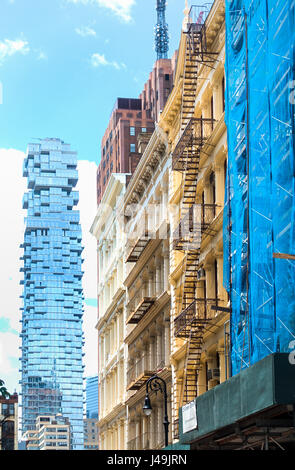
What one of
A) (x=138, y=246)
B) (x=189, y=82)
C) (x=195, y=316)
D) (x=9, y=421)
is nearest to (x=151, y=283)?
(x=138, y=246)

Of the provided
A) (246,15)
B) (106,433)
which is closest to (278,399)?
(246,15)

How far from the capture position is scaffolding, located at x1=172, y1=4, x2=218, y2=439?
1662 inches

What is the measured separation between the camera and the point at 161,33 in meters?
173

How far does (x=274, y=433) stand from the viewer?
24609mm

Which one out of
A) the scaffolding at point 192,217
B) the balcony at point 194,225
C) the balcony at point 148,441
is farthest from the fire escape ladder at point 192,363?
the balcony at point 148,441

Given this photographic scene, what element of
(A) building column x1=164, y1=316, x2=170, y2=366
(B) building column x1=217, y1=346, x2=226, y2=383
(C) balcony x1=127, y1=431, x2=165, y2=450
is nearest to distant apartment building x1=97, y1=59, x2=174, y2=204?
(C) balcony x1=127, y1=431, x2=165, y2=450

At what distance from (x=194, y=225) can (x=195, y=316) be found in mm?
4366

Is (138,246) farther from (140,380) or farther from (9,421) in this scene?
(9,421)

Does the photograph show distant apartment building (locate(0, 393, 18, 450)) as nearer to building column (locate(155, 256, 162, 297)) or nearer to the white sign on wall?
building column (locate(155, 256, 162, 297))

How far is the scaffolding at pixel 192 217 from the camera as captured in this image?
4222cm

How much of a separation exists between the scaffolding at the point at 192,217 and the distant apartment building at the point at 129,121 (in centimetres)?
6580

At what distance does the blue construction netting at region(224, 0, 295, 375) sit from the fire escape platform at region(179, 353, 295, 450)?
282 cm

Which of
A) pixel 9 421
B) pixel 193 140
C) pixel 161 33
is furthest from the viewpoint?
pixel 9 421
